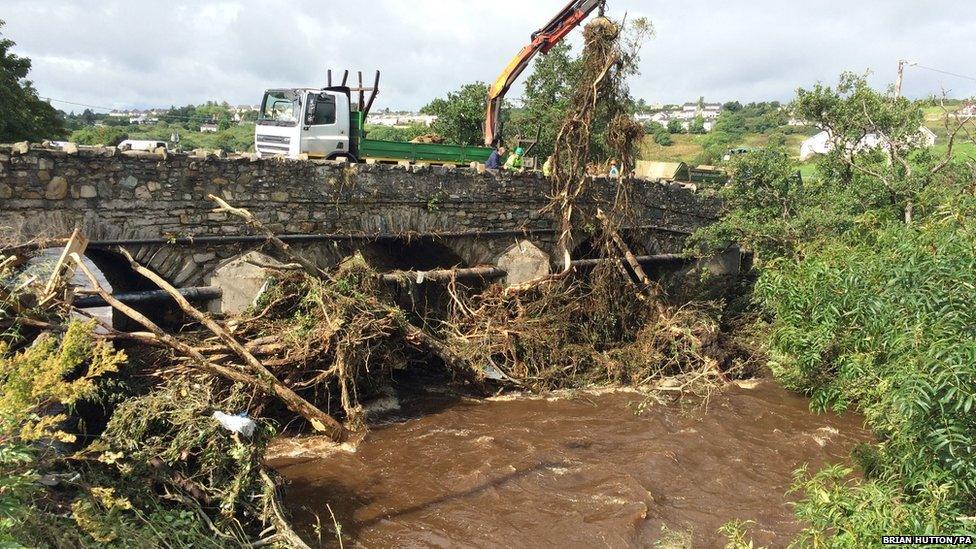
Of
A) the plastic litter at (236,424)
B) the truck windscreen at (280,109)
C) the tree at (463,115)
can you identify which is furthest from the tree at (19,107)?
the plastic litter at (236,424)

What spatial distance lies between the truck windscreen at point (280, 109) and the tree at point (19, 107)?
8.93 meters

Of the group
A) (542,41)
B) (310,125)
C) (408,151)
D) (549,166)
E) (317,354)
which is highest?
(542,41)

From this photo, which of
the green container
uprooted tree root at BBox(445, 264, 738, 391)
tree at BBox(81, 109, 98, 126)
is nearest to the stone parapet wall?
uprooted tree root at BBox(445, 264, 738, 391)

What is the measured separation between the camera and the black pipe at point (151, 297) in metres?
6.77

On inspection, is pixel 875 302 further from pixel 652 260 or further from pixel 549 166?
pixel 652 260

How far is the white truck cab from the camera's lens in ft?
40.9

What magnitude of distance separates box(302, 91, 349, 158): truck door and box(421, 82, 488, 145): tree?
10409mm

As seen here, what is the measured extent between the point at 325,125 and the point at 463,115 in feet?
35.8

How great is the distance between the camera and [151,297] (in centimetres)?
736

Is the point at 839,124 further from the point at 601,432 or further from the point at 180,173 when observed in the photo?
the point at 180,173

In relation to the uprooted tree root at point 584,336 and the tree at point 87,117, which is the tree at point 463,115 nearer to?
the uprooted tree root at point 584,336

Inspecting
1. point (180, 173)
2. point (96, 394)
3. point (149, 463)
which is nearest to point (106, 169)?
point (180, 173)

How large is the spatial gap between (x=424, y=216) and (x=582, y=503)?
4918 millimetres

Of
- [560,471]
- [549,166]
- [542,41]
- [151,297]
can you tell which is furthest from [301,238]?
[542,41]
